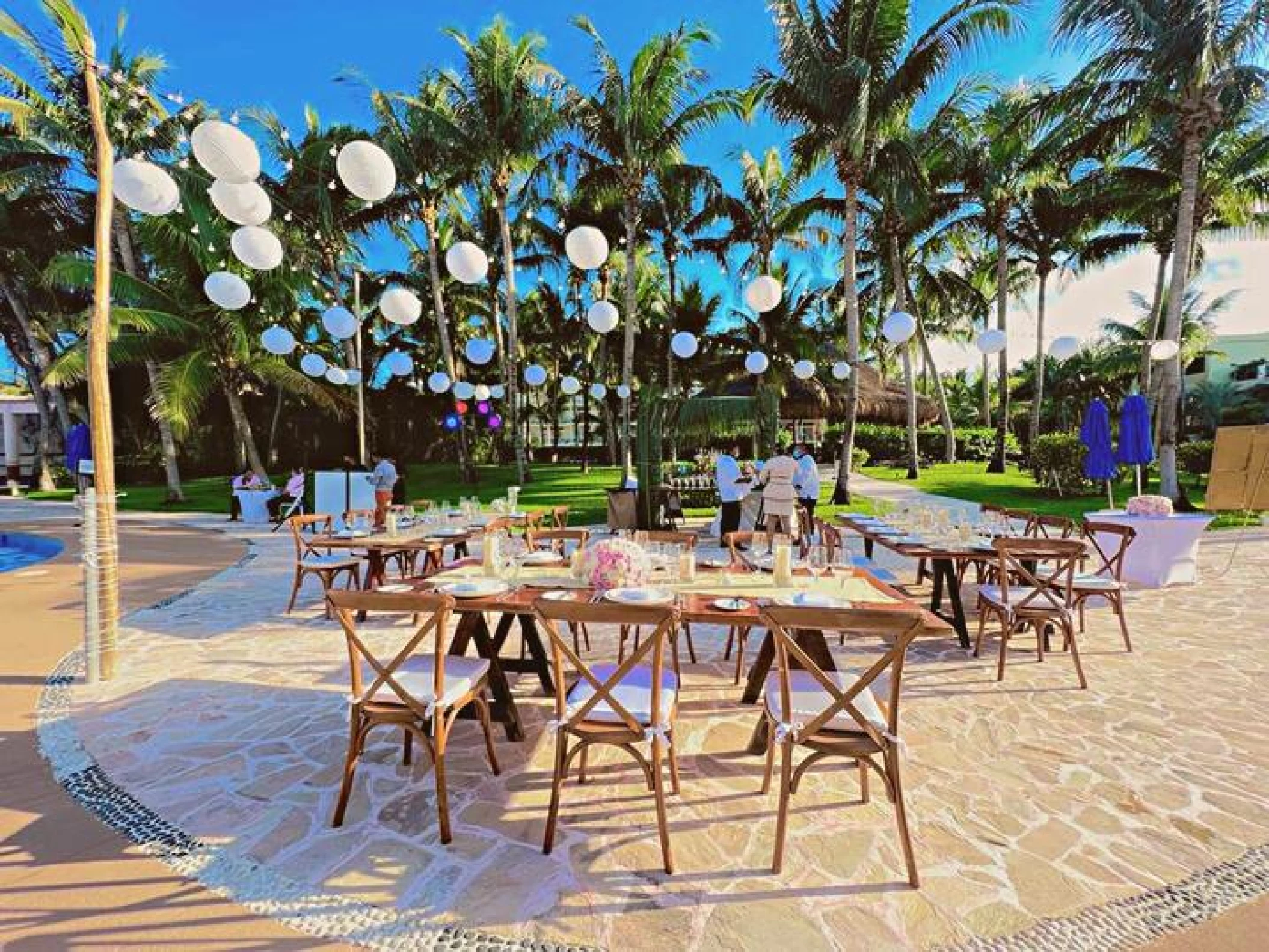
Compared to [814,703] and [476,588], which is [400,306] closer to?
[476,588]

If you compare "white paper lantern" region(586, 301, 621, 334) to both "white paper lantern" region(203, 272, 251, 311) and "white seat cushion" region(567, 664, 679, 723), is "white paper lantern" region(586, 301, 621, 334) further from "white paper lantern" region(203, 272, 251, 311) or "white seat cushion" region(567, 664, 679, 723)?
"white seat cushion" region(567, 664, 679, 723)

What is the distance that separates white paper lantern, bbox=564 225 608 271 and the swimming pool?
32.1 feet

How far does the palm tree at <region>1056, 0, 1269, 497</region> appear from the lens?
31.4 feet

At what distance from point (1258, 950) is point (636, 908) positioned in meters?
2.15

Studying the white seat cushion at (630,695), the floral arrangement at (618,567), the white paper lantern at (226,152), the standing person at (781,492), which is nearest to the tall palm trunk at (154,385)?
the white paper lantern at (226,152)

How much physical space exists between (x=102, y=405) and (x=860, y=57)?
13.6 meters

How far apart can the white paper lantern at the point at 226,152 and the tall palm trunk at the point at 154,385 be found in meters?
12.4

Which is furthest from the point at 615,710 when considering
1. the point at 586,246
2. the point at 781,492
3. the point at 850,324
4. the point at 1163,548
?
the point at 850,324

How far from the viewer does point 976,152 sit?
17.5 metres

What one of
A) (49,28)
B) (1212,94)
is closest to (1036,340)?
(1212,94)

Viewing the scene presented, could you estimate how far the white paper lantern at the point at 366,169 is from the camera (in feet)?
15.2

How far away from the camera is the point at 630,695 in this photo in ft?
9.22

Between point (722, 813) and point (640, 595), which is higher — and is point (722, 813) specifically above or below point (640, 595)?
below

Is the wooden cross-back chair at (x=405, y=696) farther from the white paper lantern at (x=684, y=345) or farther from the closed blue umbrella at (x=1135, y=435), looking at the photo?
the white paper lantern at (x=684, y=345)
